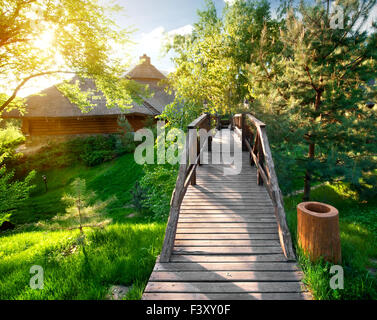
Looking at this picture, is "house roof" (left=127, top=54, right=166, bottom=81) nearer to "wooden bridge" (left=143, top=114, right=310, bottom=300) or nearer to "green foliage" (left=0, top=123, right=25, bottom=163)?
"green foliage" (left=0, top=123, right=25, bottom=163)

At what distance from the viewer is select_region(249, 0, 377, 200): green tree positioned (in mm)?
5234

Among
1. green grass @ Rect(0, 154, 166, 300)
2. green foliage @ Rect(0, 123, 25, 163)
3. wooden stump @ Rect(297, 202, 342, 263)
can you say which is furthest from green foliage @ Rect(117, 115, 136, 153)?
wooden stump @ Rect(297, 202, 342, 263)

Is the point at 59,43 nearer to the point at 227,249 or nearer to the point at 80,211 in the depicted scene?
the point at 80,211

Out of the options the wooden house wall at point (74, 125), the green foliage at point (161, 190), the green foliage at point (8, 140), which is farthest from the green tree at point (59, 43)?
the wooden house wall at point (74, 125)

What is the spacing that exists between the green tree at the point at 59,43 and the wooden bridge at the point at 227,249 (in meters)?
5.86

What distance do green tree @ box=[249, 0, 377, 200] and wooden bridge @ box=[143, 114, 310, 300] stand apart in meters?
2.27

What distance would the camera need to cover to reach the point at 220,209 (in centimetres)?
400

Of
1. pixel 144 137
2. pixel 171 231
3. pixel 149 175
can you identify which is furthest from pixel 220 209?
pixel 144 137

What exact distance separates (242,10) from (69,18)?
1813 cm

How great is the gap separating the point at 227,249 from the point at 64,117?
18701mm

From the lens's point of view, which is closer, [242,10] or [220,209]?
[220,209]
